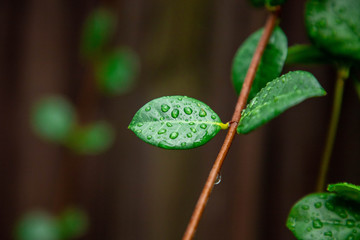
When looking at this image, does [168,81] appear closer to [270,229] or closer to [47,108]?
[47,108]

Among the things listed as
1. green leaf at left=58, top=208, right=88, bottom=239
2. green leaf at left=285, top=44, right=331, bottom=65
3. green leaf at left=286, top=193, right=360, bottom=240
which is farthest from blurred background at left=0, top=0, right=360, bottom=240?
green leaf at left=286, top=193, right=360, bottom=240

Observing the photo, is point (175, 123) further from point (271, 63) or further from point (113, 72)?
point (113, 72)

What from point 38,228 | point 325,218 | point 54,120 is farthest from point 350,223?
point 38,228

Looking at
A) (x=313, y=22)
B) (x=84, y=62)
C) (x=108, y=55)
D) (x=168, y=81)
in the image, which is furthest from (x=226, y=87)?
(x=313, y=22)

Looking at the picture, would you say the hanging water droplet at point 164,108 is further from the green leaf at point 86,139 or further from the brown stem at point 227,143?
the green leaf at point 86,139

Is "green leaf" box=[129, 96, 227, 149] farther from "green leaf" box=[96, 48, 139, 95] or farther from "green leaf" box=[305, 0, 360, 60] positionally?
"green leaf" box=[96, 48, 139, 95]

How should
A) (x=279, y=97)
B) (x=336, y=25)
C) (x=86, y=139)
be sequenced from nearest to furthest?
(x=279, y=97) < (x=336, y=25) < (x=86, y=139)
